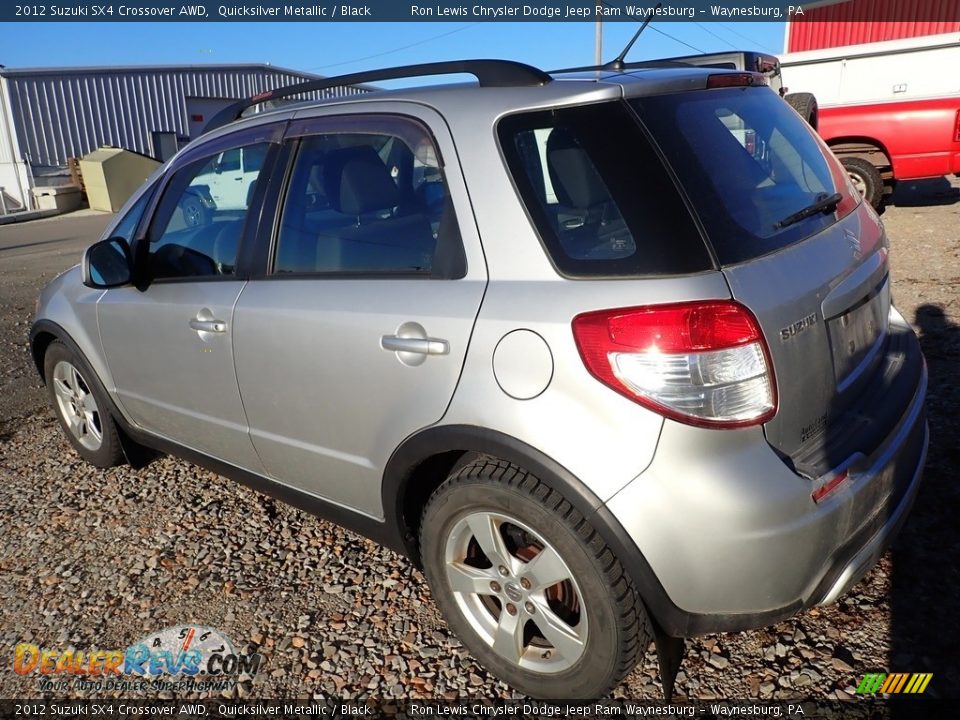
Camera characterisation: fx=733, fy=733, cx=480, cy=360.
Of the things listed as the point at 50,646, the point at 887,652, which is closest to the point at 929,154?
the point at 887,652

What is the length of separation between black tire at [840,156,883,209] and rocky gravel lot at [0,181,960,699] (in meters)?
6.74

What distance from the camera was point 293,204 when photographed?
2.65 metres

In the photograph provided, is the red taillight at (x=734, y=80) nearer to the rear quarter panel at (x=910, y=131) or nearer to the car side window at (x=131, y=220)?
the car side window at (x=131, y=220)

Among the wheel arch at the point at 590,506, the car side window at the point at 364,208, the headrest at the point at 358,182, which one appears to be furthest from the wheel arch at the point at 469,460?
the headrest at the point at 358,182

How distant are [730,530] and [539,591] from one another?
61cm

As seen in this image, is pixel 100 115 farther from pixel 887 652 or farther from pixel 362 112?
pixel 887 652

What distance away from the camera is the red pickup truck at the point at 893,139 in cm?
948

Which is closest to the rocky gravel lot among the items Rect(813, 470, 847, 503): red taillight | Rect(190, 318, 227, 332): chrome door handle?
Rect(813, 470, 847, 503): red taillight

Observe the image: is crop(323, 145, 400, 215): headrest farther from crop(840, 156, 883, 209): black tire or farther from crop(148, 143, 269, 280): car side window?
crop(840, 156, 883, 209): black tire

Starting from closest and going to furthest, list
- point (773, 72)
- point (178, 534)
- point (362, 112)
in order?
point (362, 112) < point (178, 534) < point (773, 72)

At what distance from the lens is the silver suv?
179 cm

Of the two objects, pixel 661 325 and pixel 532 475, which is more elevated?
pixel 661 325

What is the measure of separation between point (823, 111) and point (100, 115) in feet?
73.4

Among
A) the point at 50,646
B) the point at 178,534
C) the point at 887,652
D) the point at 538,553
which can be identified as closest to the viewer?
the point at 538,553
